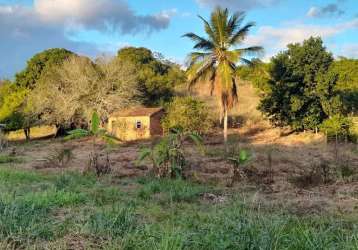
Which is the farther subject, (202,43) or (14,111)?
(14,111)

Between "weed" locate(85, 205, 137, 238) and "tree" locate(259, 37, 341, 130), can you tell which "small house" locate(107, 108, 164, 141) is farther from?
"weed" locate(85, 205, 137, 238)

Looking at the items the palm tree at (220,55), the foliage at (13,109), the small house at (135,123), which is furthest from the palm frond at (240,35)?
the foliage at (13,109)

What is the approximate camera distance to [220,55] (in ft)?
118

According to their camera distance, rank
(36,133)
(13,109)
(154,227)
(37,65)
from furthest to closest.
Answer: (36,133) < (37,65) < (13,109) < (154,227)

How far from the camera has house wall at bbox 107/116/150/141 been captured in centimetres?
4447

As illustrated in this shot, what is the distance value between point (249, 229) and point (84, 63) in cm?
4341

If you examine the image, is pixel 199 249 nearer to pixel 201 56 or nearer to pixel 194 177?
pixel 194 177

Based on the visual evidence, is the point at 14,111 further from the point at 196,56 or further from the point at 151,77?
the point at 196,56

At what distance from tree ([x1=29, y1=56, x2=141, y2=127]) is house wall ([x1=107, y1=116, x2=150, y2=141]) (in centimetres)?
133

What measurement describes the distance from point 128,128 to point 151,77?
7.32 metres

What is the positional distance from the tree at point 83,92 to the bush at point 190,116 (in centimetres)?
587

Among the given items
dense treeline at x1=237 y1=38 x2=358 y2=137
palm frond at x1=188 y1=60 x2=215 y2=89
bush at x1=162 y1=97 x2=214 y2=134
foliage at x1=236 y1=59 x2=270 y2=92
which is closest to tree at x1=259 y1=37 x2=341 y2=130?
dense treeline at x1=237 y1=38 x2=358 y2=137

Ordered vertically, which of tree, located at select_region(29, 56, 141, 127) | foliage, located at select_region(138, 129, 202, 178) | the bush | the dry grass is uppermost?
tree, located at select_region(29, 56, 141, 127)

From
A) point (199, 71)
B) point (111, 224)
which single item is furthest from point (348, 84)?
point (111, 224)
